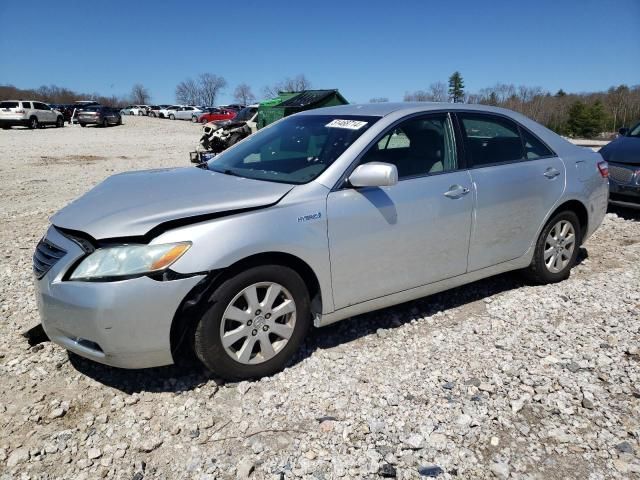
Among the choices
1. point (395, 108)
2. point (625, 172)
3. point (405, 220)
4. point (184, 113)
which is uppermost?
point (184, 113)

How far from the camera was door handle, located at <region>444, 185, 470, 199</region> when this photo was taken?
3.53 m

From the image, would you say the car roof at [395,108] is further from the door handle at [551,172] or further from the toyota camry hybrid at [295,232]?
the door handle at [551,172]

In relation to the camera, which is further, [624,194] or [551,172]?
[624,194]

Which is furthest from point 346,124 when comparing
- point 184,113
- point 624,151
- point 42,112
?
point 184,113

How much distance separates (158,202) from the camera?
285 cm

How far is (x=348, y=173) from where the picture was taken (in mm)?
3166

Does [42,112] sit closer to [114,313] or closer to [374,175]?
[114,313]

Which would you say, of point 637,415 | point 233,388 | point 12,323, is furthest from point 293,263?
point 12,323

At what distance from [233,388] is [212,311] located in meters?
0.59

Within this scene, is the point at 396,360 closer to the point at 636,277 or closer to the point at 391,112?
the point at 391,112

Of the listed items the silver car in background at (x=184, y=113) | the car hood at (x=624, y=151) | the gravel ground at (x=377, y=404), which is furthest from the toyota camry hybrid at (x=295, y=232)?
the silver car in background at (x=184, y=113)

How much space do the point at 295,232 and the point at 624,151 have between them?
661 centimetres

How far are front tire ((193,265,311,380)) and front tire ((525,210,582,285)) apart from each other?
2383mm

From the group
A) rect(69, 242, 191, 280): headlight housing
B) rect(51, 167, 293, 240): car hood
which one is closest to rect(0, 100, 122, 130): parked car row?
rect(51, 167, 293, 240): car hood
